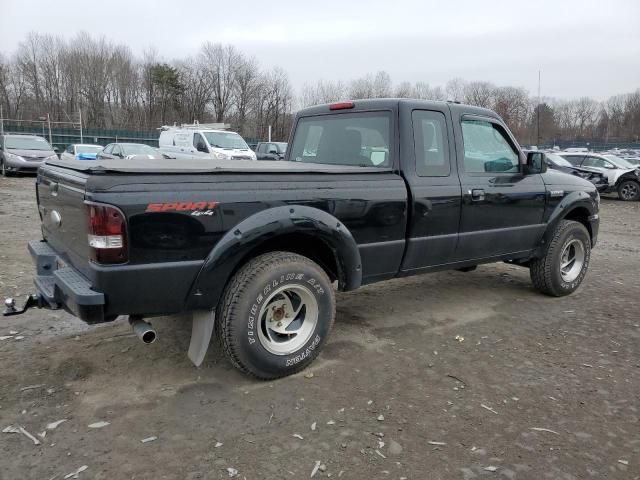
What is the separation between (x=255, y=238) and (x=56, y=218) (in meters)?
1.42

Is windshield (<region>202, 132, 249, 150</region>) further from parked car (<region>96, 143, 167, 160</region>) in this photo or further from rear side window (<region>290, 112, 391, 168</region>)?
rear side window (<region>290, 112, 391, 168</region>)

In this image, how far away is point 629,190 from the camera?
56.6 ft

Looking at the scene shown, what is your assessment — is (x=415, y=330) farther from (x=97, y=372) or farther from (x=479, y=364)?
(x=97, y=372)

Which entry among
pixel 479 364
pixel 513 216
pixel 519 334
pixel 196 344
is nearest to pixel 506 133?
pixel 513 216

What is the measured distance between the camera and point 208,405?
3.19 m

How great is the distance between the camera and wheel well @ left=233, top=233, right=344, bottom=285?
11.4 ft

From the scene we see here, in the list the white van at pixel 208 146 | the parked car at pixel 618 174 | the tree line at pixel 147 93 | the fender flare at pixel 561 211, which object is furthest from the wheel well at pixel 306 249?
the tree line at pixel 147 93

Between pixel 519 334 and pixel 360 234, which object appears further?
pixel 519 334

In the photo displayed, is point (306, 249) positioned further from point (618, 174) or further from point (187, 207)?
point (618, 174)

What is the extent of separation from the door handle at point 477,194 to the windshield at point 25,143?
765 inches

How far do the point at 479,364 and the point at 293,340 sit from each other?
1.45m

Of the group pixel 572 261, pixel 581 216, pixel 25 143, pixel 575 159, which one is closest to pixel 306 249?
pixel 572 261

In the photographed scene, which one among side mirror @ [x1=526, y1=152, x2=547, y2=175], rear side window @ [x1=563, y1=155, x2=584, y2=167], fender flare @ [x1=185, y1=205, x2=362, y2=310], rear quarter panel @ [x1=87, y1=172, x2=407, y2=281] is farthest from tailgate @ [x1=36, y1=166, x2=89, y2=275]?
rear side window @ [x1=563, y1=155, x2=584, y2=167]

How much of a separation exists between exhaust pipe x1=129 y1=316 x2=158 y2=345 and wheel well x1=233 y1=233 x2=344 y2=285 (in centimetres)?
69
